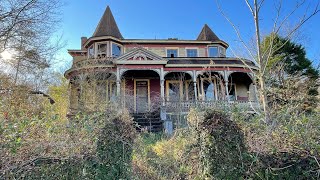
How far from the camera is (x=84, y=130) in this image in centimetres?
438

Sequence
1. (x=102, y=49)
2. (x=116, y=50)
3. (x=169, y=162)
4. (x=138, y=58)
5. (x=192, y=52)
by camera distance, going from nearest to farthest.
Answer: (x=169, y=162) → (x=138, y=58) → (x=102, y=49) → (x=116, y=50) → (x=192, y=52)

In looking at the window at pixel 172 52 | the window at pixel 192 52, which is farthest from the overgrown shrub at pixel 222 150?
the window at pixel 192 52

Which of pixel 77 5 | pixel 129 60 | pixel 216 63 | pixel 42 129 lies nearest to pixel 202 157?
pixel 42 129

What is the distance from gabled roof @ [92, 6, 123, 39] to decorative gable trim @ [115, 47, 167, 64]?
14.1ft

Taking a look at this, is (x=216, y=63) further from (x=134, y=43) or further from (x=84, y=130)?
(x=84, y=130)

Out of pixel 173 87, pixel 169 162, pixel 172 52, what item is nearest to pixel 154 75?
pixel 173 87

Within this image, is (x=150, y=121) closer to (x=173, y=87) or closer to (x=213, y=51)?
(x=173, y=87)

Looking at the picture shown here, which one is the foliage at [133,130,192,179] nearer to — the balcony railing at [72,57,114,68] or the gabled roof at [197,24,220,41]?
the balcony railing at [72,57,114,68]

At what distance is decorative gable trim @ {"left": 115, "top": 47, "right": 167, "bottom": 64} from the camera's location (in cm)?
1634

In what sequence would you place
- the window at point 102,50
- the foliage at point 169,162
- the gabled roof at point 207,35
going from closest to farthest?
the foliage at point 169,162 → the window at point 102,50 → the gabled roof at point 207,35

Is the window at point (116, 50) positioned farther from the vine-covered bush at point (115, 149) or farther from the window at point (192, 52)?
the vine-covered bush at point (115, 149)

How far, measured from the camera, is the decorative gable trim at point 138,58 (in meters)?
16.3

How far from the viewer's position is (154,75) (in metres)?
19.1

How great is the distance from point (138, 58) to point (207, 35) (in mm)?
8630
